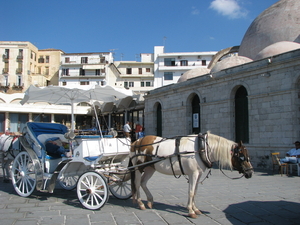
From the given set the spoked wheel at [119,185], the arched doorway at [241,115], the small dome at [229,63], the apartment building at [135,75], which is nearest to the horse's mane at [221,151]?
the spoked wheel at [119,185]

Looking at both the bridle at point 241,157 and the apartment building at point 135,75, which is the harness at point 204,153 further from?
the apartment building at point 135,75

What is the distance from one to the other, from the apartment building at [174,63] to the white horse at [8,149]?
46.4 meters

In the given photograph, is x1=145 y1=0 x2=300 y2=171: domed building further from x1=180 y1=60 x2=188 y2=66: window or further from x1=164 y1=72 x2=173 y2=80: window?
x1=180 y1=60 x2=188 y2=66: window

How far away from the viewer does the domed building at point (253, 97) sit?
35.8 feet

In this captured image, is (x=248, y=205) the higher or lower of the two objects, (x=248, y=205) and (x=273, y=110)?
the lower

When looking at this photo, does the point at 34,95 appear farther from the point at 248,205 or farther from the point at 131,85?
the point at 131,85

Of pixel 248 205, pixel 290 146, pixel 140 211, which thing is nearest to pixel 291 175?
pixel 290 146

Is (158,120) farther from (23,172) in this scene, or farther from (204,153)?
(204,153)

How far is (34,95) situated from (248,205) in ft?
22.2

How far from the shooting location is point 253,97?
12156 mm

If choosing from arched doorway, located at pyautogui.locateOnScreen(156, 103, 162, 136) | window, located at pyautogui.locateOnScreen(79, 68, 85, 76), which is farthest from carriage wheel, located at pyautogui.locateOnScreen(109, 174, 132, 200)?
window, located at pyautogui.locateOnScreen(79, 68, 85, 76)

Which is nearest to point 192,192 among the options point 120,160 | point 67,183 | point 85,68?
point 120,160

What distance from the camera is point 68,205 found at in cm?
596

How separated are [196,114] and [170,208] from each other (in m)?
10.5
